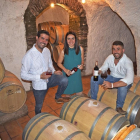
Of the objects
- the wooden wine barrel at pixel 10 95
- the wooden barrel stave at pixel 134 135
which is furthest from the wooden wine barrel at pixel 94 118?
the wooden wine barrel at pixel 10 95

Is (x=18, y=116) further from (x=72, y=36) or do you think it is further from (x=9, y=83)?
(x=72, y=36)

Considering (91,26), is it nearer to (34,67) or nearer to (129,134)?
(34,67)

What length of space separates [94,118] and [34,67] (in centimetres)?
142

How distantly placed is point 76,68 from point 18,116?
182 centimetres

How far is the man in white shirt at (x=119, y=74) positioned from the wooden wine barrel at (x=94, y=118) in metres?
0.52

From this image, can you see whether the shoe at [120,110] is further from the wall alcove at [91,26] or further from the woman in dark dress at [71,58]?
the wall alcove at [91,26]

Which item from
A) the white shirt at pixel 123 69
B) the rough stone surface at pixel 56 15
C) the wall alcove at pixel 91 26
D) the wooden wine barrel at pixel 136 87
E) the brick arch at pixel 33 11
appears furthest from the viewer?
the rough stone surface at pixel 56 15

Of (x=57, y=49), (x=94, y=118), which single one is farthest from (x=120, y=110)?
(x=57, y=49)

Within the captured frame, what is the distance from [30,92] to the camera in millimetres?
5020

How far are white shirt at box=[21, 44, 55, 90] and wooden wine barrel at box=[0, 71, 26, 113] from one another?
1.86 feet

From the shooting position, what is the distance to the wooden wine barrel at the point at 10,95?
316cm

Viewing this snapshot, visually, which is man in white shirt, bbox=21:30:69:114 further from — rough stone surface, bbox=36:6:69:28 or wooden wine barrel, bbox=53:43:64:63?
rough stone surface, bbox=36:6:69:28

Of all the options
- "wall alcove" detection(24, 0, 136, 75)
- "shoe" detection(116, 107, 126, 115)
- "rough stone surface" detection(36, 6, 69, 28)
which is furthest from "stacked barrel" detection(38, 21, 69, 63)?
"shoe" detection(116, 107, 126, 115)

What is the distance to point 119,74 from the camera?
3.26m
